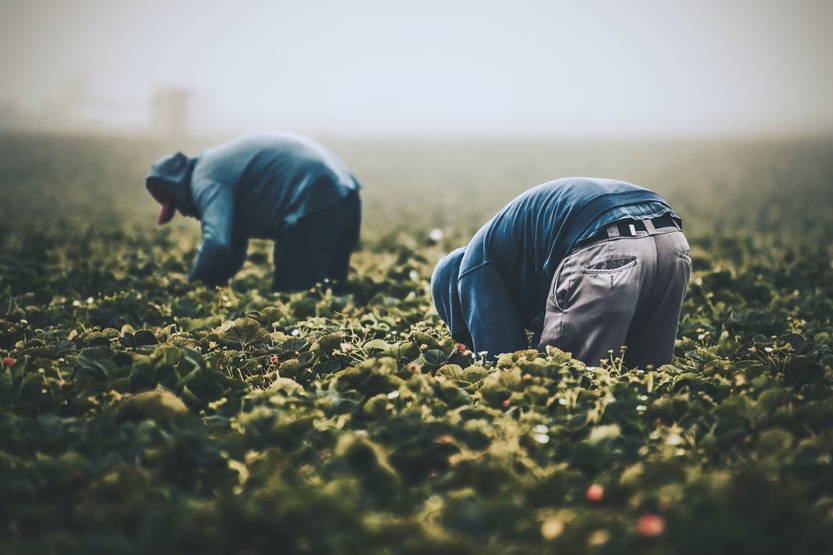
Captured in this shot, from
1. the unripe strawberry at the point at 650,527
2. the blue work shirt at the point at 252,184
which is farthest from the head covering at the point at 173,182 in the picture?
the unripe strawberry at the point at 650,527

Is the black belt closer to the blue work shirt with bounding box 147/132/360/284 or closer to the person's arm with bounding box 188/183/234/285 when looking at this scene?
the blue work shirt with bounding box 147/132/360/284

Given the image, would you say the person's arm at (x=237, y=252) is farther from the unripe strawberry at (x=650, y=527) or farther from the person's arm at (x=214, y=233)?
the unripe strawberry at (x=650, y=527)

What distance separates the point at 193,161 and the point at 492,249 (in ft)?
10.1

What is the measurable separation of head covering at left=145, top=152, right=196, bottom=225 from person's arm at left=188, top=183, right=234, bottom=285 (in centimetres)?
24

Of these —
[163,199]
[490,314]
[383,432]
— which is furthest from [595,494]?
[163,199]

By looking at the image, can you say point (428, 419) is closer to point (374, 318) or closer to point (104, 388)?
point (104, 388)

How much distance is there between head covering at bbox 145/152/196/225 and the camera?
5637 millimetres

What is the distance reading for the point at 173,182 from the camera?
5637mm

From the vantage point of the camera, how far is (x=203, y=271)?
17.5 ft

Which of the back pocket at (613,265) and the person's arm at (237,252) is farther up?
the back pocket at (613,265)

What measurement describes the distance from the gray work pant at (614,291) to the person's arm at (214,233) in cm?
261

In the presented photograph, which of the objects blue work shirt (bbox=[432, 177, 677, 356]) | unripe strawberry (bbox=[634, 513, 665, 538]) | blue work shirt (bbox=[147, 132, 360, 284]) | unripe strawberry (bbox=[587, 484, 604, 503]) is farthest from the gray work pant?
blue work shirt (bbox=[147, 132, 360, 284])

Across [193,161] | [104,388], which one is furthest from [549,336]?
[193,161]

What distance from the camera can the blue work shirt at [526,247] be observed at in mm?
3391
